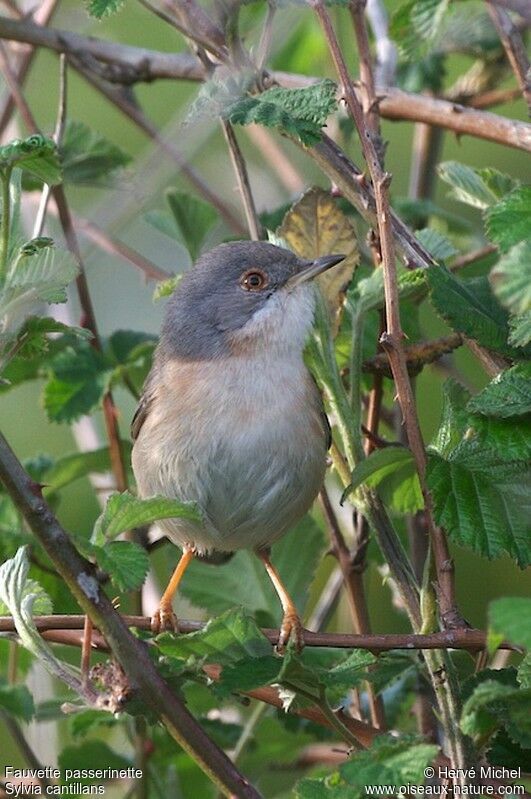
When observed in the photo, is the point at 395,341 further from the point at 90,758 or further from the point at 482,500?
the point at 90,758

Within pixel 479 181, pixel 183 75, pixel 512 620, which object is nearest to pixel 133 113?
pixel 183 75

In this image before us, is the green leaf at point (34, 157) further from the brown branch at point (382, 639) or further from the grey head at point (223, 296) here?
the grey head at point (223, 296)

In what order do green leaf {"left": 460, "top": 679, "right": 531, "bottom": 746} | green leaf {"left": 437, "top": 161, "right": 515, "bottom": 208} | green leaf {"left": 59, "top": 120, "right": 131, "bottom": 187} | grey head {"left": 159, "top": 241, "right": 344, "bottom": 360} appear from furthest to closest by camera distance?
green leaf {"left": 59, "top": 120, "right": 131, "bottom": 187}, grey head {"left": 159, "top": 241, "right": 344, "bottom": 360}, green leaf {"left": 437, "top": 161, "right": 515, "bottom": 208}, green leaf {"left": 460, "top": 679, "right": 531, "bottom": 746}

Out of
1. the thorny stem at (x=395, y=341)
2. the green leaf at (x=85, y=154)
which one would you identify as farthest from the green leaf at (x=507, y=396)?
the green leaf at (x=85, y=154)

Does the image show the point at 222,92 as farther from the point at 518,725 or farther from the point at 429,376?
the point at 429,376

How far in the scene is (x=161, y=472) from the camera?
312cm

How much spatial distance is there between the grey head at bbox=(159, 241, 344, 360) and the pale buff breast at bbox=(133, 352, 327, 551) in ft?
0.49

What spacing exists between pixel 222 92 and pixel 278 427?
3.26ft

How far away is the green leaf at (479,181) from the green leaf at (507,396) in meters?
0.75

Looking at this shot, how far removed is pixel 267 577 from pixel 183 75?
157 cm

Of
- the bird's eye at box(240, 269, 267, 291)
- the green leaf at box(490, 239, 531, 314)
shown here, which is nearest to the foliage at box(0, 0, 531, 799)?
the green leaf at box(490, 239, 531, 314)

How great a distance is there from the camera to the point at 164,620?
9.86 ft

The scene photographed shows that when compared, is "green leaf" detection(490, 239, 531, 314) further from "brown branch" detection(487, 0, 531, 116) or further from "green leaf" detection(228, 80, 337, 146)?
"brown branch" detection(487, 0, 531, 116)

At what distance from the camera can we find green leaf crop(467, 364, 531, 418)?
2074 millimetres
